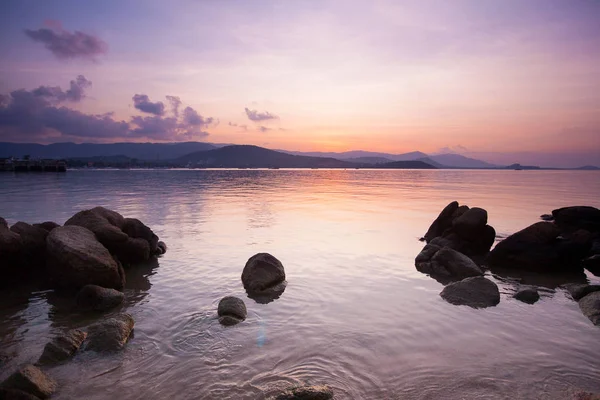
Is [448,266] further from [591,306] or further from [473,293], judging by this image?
[591,306]

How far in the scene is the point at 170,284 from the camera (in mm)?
13812

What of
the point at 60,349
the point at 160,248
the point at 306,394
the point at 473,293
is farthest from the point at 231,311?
the point at 160,248

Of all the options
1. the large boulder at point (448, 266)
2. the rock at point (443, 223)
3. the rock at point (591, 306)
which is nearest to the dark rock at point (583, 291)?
the rock at point (591, 306)

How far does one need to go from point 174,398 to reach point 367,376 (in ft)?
12.4

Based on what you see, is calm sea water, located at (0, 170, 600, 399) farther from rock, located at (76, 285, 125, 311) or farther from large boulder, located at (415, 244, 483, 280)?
large boulder, located at (415, 244, 483, 280)

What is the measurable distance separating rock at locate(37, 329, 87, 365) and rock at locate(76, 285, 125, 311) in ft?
8.23

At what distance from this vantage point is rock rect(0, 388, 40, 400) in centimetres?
629

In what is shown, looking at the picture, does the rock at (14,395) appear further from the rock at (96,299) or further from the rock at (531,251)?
the rock at (531,251)

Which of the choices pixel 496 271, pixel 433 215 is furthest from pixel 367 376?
pixel 433 215

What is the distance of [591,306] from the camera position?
37.5ft

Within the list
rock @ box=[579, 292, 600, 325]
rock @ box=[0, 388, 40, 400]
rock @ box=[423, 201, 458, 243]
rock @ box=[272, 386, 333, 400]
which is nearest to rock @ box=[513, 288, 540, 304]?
rock @ box=[579, 292, 600, 325]

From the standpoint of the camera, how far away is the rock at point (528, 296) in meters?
12.5

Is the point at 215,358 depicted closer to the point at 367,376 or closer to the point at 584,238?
the point at 367,376

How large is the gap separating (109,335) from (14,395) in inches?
98.3
